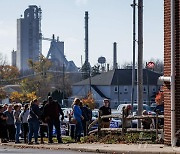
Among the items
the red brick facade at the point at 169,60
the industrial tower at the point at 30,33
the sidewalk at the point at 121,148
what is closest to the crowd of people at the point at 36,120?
the sidewalk at the point at 121,148

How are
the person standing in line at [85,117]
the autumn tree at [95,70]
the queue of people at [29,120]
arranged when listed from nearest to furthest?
the queue of people at [29,120], the person standing in line at [85,117], the autumn tree at [95,70]

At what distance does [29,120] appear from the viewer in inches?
930

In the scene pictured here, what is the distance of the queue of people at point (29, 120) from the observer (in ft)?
77.3

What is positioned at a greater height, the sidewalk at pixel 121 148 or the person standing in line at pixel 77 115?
the person standing in line at pixel 77 115

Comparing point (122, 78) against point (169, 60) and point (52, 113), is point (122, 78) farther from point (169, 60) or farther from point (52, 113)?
point (169, 60)

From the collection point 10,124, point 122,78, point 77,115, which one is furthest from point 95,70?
point 77,115

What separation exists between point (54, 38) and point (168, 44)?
161m

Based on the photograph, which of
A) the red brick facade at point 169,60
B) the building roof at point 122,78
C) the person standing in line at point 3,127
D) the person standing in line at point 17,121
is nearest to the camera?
the red brick facade at point 169,60

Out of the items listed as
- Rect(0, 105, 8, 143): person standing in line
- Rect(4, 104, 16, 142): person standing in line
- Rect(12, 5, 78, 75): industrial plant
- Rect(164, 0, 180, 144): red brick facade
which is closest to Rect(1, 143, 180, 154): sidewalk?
Rect(164, 0, 180, 144): red brick facade

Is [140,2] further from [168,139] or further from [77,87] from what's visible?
[77,87]

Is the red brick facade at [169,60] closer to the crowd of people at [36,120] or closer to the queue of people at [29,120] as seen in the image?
the crowd of people at [36,120]

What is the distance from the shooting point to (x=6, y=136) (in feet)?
86.2

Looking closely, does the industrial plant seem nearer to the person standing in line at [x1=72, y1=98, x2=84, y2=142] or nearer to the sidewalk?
the person standing in line at [x1=72, y1=98, x2=84, y2=142]

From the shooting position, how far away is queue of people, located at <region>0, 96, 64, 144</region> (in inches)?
928
